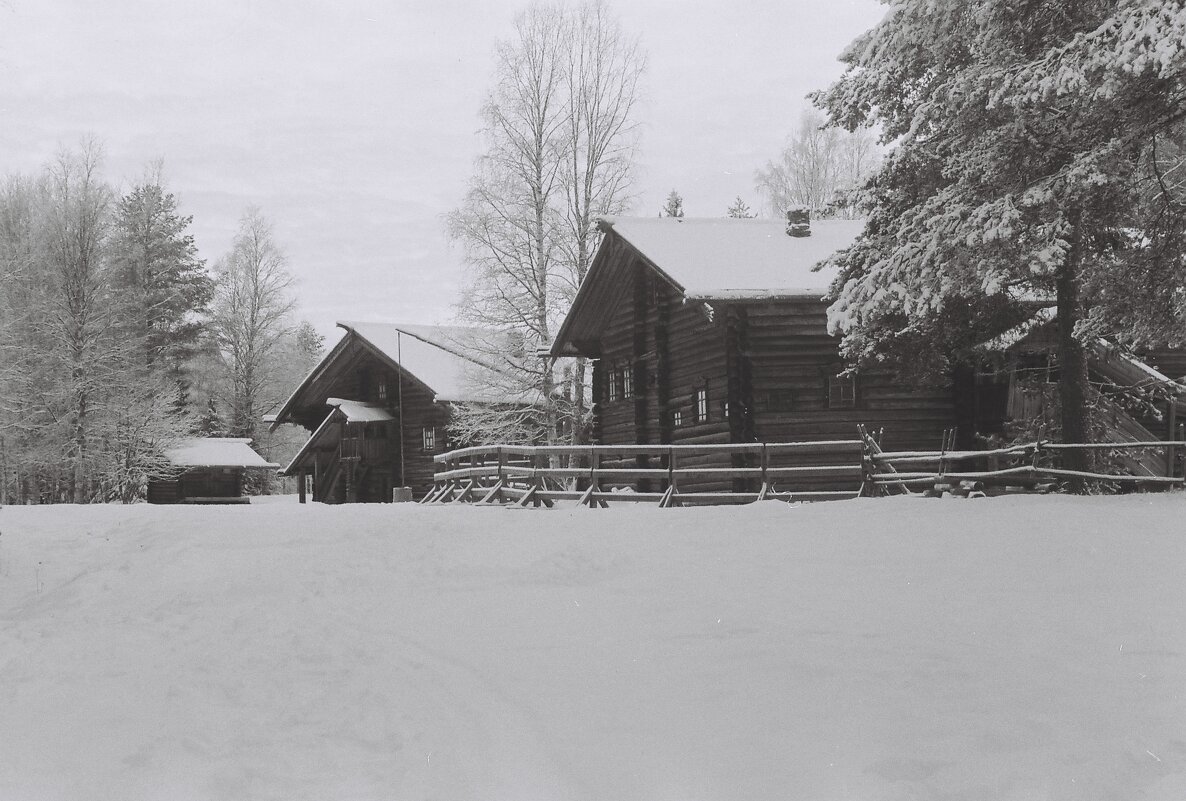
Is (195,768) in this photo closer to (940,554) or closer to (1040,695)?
(1040,695)

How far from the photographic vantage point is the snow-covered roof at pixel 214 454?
40.4 metres

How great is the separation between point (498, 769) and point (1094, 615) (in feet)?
17.0

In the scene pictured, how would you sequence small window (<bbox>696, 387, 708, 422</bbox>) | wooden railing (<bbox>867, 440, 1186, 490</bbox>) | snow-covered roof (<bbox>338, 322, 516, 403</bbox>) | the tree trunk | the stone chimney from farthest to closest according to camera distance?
snow-covered roof (<bbox>338, 322, 516, 403</bbox>), the stone chimney, small window (<bbox>696, 387, 708, 422</bbox>), the tree trunk, wooden railing (<bbox>867, 440, 1186, 490</bbox>)

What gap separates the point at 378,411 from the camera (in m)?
36.7

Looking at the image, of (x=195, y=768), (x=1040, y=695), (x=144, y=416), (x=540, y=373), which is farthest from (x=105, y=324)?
(x=1040, y=695)

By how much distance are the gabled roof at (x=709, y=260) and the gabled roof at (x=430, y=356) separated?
10.1 ft

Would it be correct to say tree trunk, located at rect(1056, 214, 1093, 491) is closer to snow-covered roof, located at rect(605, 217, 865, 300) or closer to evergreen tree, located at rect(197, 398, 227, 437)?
snow-covered roof, located at rect(605, 217, 865, 300)

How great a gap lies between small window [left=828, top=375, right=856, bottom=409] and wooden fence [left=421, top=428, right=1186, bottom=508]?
1.05 metres

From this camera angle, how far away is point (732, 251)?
2269 centimetres

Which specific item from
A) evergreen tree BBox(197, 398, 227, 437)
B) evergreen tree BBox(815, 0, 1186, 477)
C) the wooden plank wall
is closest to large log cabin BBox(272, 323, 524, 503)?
the wooden plank wall

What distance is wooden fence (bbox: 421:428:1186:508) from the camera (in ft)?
51.5

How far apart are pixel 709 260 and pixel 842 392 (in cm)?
405

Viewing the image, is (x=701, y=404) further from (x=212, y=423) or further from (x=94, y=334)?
(x=212, y=423)

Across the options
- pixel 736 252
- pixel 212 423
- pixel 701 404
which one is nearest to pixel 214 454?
pixel 212 423
